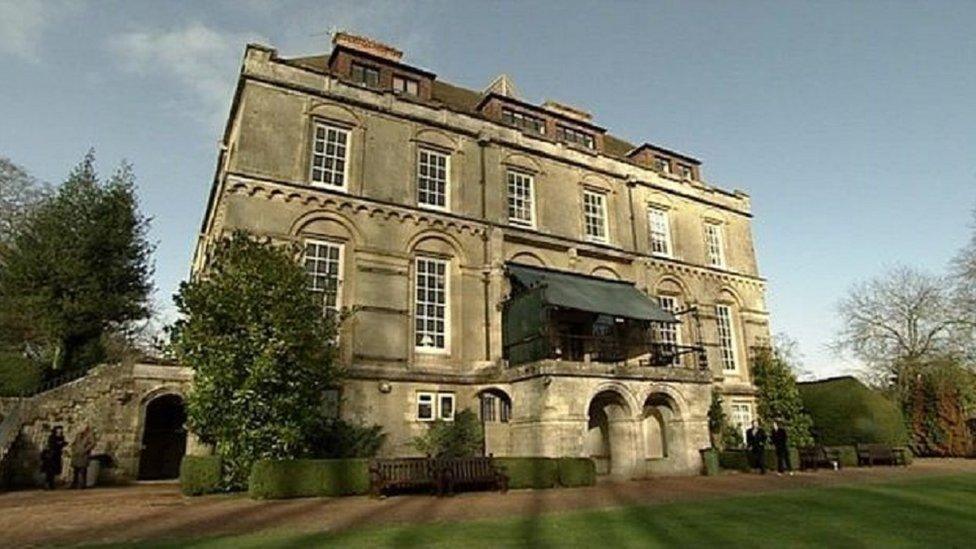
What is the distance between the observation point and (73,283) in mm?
25031

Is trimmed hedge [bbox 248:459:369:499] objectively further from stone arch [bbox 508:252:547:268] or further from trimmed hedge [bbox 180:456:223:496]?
stone arch [bbox 508:252:547:268]

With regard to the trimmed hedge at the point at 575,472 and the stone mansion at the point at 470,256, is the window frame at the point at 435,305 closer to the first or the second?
the stone mansion at the point at 470,256

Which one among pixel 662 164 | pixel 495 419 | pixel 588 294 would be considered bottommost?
pixel 495 419

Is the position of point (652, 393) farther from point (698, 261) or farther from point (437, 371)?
point (698, 261)

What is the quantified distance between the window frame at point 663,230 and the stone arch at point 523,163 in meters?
6.20

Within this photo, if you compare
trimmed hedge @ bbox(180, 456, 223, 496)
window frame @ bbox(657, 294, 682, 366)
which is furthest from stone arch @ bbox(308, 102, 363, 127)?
window frame @ bbox(657, 294, 682, 366)

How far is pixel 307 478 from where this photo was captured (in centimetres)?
1355

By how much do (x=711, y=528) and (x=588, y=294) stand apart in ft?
43.8

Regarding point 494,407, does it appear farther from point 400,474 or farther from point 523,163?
point 523,163

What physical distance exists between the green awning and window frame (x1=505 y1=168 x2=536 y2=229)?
2001 millimetres

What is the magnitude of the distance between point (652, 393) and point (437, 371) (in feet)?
23.9

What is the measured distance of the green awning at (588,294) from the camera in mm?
20469

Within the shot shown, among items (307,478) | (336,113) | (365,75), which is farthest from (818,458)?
(365,75)

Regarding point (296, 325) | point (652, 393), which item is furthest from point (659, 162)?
point (296, 325)
